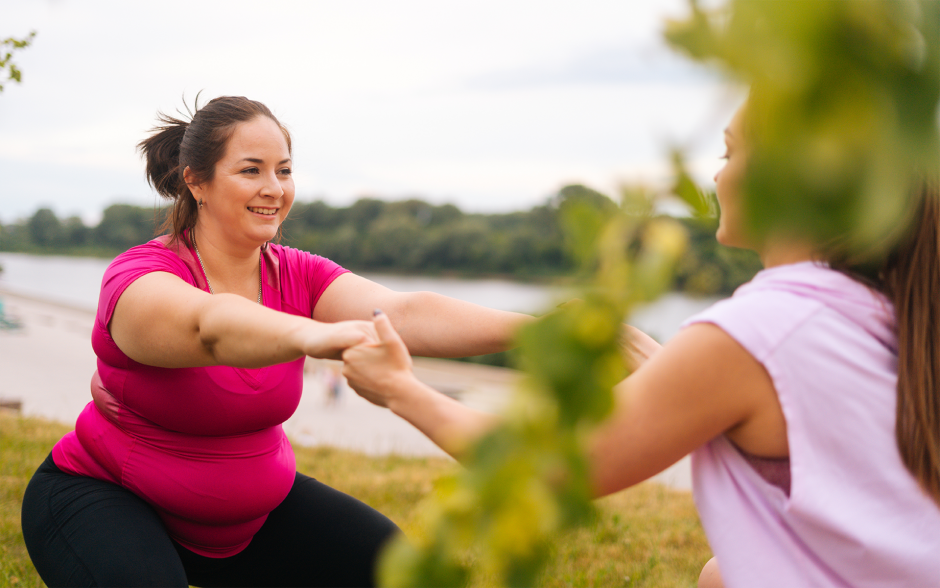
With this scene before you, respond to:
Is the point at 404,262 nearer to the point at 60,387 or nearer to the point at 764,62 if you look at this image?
the point at 60,387

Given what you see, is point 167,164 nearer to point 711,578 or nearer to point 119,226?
point 711,578

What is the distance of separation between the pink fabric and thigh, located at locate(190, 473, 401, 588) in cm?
175

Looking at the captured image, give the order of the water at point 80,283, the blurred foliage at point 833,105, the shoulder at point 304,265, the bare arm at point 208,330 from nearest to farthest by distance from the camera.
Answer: the blurred foliage at point 833,105, the bare arm at point 208,330, the shoulder at point 304,265, the water at point 80,283

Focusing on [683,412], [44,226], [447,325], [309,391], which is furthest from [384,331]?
[44,226]

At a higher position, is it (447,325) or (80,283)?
(447,325)

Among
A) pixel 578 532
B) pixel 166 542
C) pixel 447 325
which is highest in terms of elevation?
pixel 447 325

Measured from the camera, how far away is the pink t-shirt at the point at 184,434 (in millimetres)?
2439

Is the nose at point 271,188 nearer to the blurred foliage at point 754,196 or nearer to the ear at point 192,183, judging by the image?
the ear at point 192,183

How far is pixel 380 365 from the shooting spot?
5.83 feet

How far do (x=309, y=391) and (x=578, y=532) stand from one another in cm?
1975

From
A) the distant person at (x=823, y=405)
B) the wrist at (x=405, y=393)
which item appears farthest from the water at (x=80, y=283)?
the distant person at (x=823, y=405)

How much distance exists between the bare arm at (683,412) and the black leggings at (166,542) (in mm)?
1324

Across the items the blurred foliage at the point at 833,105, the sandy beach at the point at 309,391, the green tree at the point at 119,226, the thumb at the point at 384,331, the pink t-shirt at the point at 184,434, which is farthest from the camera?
the green tree at the point at 119,226

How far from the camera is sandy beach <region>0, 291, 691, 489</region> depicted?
414 inches
